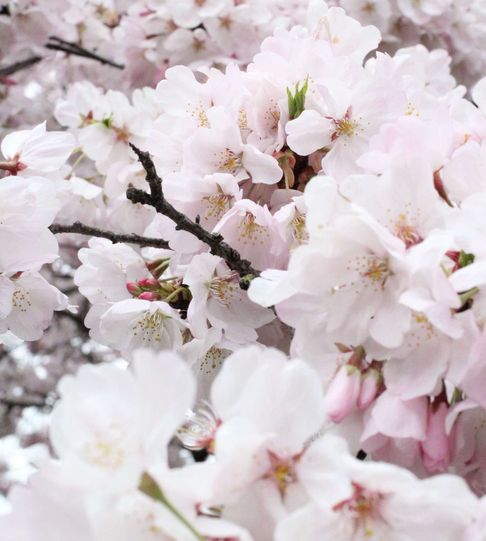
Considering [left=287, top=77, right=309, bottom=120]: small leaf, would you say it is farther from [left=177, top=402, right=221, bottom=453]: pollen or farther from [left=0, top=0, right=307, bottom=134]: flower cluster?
[left=0, top=0, right=307, bottom=134]: flower cluster

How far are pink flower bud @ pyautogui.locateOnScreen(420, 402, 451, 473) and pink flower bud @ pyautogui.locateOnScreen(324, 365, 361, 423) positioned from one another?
70mm

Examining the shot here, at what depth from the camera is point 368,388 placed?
0.77 meters

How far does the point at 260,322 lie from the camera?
109cm

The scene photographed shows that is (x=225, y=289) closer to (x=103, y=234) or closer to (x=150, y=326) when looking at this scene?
(x=150, y=326)

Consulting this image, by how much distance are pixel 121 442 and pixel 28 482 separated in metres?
0.10

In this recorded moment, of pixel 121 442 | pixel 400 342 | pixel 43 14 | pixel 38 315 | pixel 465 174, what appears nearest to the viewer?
pixel 121 442

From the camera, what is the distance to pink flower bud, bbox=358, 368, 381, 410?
2.49 ft

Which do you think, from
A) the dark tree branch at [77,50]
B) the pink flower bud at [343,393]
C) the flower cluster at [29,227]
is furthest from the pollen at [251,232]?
the dark tree branch at [77,50]

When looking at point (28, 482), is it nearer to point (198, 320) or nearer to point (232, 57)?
point (198, 320)

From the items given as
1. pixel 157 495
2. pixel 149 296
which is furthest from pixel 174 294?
pixel 157 495

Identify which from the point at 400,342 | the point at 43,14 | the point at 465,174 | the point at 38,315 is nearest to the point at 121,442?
the point at 400,342

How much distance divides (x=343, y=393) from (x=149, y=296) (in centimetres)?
44

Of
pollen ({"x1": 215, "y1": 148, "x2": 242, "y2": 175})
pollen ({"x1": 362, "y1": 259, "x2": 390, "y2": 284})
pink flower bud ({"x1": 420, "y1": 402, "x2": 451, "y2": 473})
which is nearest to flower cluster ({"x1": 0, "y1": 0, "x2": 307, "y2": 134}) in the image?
pollen ({"x1": 215, "y1": 148, "x2": 242, "y2": 175})

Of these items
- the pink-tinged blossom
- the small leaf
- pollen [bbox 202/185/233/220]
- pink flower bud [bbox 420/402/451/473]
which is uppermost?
pink flower bud [bbox 420/402/451/473]
